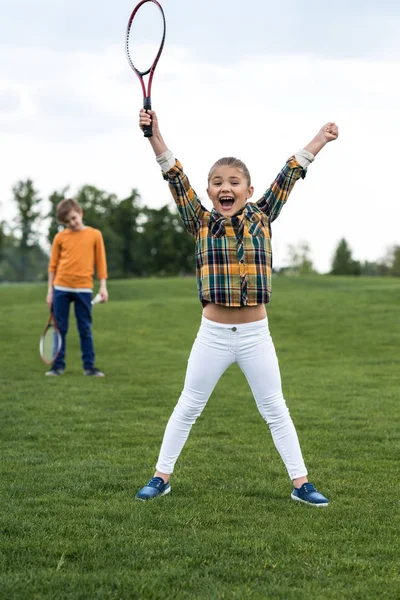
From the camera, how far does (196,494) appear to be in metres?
5.03

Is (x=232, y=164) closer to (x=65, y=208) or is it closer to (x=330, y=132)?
(x=330, y=132)

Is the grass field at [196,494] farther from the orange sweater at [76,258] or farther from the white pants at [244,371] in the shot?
the orange sweater at [76,258]

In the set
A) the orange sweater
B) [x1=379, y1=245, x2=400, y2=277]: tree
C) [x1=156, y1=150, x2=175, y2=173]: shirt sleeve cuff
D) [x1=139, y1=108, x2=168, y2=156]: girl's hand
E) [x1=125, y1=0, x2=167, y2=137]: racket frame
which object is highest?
[x1=125, y1=0, x2=167, y2=137]: racket frame

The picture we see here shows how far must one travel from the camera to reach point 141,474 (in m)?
5.55

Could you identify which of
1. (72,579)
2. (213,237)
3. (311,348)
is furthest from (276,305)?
(72,579)

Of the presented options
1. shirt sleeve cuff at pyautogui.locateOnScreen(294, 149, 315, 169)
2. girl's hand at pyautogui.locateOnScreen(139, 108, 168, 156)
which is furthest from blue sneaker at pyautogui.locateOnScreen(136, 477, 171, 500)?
shirt sleeve cuff at pyautogui.locateOnScreen(294, 149, 315, 169)

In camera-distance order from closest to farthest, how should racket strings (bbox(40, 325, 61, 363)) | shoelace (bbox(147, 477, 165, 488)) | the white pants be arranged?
1. the white pants
2. shoelace (bbox(147, 477, 165, 488))
3. racket strings (bbox(40, 325, 61, 363))

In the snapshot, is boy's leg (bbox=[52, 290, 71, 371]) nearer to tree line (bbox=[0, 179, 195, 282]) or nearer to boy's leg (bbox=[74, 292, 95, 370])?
boy's leg (bbox=[74, 292, 95, 370])

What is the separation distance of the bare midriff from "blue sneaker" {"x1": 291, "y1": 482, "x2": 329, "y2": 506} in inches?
44.5

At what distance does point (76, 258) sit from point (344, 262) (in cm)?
9748

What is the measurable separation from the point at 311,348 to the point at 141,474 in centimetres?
1156

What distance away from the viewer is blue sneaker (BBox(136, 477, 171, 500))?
16.0 feet

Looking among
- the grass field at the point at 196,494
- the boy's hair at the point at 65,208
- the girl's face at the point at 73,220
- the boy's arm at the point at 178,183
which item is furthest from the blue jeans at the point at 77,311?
the boy's arm at the point at 178,183

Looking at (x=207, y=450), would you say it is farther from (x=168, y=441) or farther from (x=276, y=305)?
(x=276, y=305)
